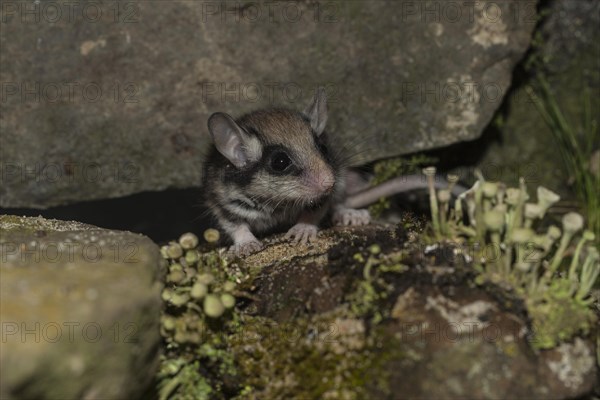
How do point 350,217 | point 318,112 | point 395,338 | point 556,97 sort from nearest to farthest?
point 395,338
point 318,112
point 350,217
point 556,97

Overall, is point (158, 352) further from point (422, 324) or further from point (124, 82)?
point (124, 82)

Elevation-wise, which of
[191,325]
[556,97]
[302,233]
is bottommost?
[302,233]

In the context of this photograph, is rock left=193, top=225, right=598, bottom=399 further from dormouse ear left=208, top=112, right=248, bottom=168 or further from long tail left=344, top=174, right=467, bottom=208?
long tail left=344, top=174, right=467, bottom=208

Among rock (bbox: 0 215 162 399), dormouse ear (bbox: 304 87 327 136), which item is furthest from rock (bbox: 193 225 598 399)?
dormouse ear (bbox: 304 87 327 136)

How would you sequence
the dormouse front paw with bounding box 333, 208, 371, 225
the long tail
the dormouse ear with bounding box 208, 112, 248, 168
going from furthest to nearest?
1. the dormouse front paw with bounding box 333, 208, 371, 225
2. the long tail
3. the dormouse ear with bounding box 208, 112, 248, 168

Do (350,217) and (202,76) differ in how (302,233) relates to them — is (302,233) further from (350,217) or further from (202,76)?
(202,76)

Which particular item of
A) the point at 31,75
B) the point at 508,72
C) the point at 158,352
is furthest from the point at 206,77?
the point at 158,352

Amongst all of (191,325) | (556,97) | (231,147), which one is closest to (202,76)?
(231,147)

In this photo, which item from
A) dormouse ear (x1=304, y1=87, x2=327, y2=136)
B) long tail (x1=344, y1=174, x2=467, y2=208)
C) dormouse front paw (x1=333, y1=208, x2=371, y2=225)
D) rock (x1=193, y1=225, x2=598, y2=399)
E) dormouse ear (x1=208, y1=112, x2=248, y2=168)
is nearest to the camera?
rock (x1=193, y1=225, x2=598, y2=399)
